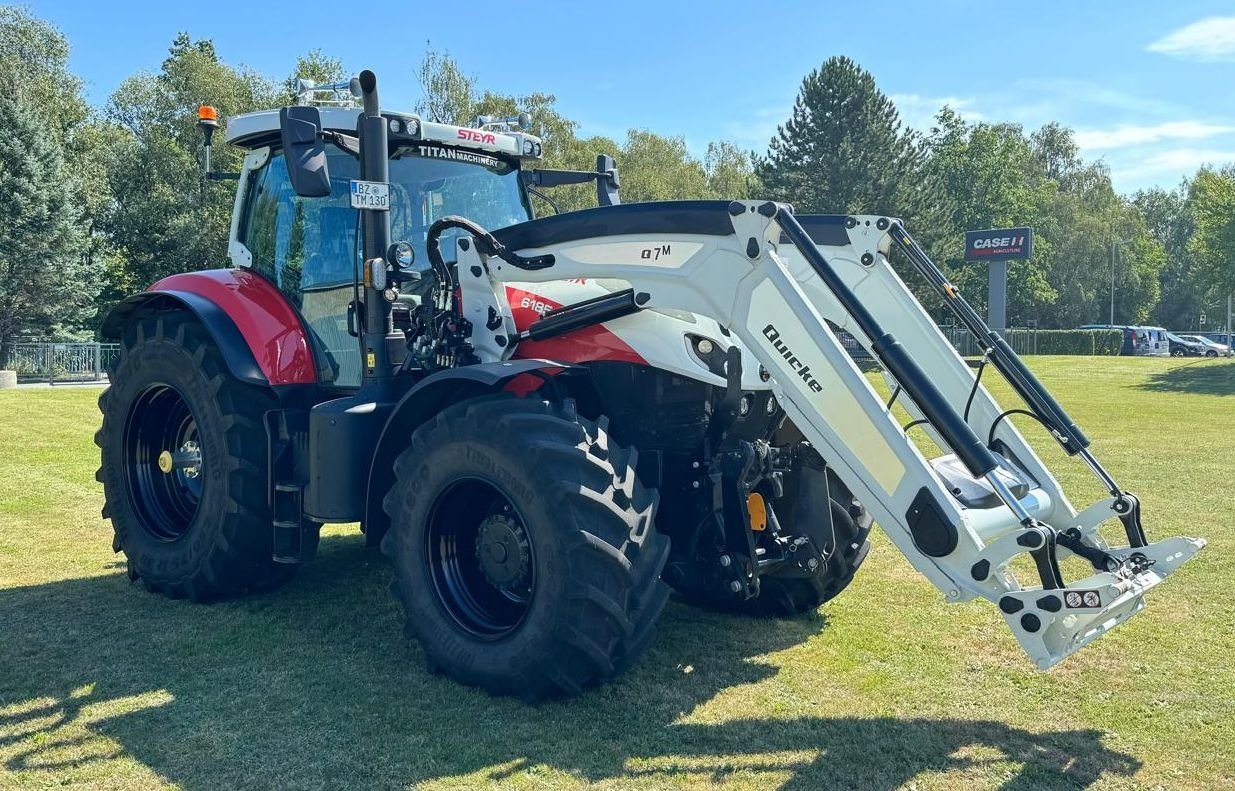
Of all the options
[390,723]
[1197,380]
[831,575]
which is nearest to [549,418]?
[390,723]

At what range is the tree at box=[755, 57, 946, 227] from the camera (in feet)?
138

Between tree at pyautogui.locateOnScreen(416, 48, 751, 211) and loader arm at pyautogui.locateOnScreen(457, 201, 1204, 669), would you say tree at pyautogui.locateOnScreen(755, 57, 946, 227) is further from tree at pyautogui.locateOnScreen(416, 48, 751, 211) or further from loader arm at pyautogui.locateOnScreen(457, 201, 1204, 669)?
loader arm at pyautogui.locateOnScreen(457, 201, 1204, 669)

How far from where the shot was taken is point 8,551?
7.02m

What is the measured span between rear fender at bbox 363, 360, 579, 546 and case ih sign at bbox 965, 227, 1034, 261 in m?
38.7

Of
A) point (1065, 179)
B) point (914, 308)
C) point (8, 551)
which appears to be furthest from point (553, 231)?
point (1065, 179)

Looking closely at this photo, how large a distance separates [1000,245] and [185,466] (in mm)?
40053

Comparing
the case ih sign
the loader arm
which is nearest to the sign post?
the case ih sign

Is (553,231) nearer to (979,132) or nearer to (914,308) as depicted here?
(914,308)

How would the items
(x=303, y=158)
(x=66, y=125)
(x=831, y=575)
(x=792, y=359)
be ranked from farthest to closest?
1. (x=66, y=125)
2. (x=831, y=575)
3. (x=303, y=158)
4. (x=792, y=359)

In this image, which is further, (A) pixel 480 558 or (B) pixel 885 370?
(A) pixel 480 558

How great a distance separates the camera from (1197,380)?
2912cm

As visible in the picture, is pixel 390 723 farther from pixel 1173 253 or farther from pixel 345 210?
pixel 1173 253

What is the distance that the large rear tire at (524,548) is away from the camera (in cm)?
384

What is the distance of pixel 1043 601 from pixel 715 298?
165 cm
